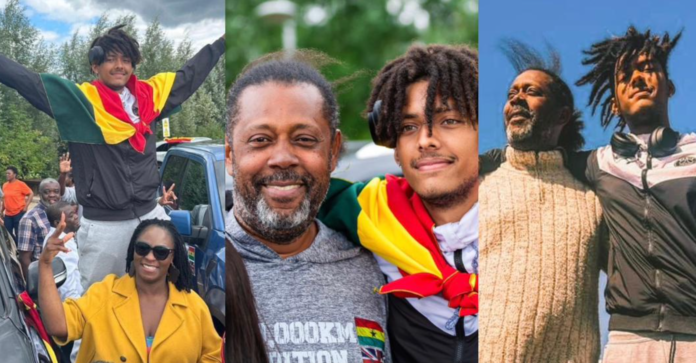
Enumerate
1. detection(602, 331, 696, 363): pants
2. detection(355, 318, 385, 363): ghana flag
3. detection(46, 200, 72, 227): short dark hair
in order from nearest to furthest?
detection(602, 331, 696, 363): pants
detection(355, 318, 385, 363): ghana flag
detection(46, 200, 72, 227): short dark hair

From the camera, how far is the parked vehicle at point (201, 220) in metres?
3.36

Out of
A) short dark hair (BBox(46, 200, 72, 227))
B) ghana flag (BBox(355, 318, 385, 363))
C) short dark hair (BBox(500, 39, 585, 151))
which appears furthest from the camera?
short dark hair (BBox(46, 200, 72, 227))

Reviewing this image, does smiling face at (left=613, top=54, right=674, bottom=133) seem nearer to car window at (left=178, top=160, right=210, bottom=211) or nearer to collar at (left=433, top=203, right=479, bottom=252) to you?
collar at (left=433, top=203, right=479, bottom=252)

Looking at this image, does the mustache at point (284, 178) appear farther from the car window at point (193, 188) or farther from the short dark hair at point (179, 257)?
the short dark hair at point (179, 257)

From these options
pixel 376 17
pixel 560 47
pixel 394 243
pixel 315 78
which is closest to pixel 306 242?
pixel 394 243

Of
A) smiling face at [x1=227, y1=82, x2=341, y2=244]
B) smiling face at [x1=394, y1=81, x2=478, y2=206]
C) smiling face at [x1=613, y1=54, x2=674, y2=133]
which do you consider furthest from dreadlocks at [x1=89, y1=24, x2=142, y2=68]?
smiling face at [x1=613, y1=54, x2=674, y2=133]

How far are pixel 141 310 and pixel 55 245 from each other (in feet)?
1.58

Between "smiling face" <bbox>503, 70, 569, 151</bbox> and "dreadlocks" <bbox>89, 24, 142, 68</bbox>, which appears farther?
"dreadlocks" <bbox>89, 24, 142, 68</bbox>

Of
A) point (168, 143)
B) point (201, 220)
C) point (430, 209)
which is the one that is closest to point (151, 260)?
point (201, 220)

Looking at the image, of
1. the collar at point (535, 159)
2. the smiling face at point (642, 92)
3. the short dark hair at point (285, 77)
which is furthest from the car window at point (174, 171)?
the smiling face at point (642, 92)

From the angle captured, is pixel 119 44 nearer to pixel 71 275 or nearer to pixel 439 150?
pixel 71 275

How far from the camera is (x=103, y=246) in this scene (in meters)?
3.35

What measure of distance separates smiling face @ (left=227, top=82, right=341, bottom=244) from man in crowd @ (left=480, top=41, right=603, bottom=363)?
0.76 metres

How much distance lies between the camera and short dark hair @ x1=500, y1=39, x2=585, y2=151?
10.4ft
